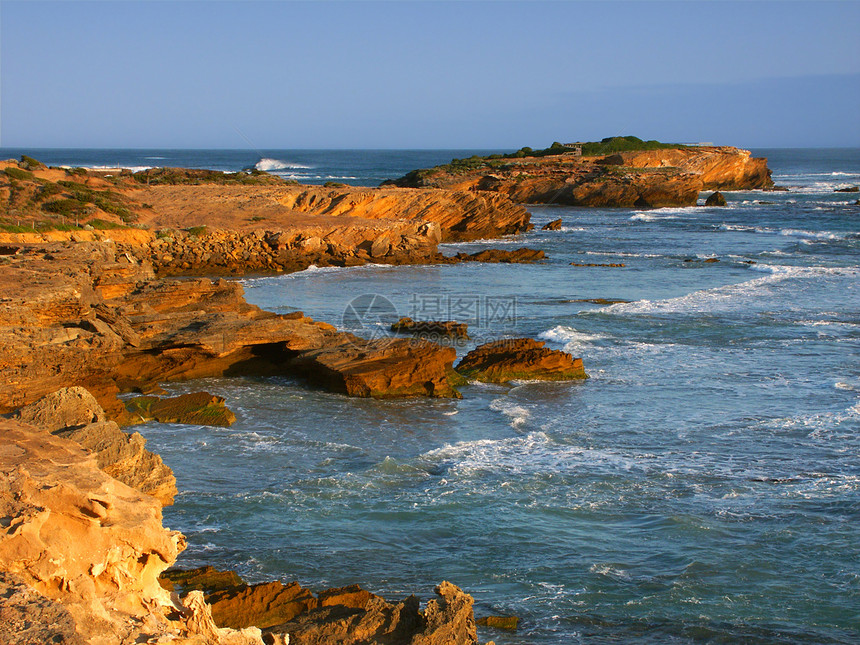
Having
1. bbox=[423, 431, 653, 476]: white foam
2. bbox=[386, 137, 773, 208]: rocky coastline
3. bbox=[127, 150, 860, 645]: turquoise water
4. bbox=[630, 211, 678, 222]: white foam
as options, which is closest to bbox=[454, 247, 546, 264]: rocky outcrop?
bbox=[127, 150, 860, 645]: turquoise water

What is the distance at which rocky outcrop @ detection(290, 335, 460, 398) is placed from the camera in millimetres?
13367

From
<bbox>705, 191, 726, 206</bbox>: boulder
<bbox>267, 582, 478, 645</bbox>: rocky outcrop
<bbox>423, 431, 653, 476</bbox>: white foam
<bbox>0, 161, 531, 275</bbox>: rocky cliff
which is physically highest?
<bbox>705, 191, 726, 206</bbox>: boulder

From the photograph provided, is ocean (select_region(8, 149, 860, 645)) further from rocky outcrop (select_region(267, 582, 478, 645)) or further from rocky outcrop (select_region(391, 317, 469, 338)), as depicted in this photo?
rocky outcrop (select_region(267, 582, 478, 645))

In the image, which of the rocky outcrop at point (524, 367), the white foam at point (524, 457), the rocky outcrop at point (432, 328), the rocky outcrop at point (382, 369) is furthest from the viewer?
the rocky outcrop at point (432, 328)

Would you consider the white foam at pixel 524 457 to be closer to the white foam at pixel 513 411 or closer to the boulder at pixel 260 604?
the white foam at pixel 513 411

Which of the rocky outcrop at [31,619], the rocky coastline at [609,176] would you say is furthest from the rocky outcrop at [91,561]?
the rocky coastline at [609,176]

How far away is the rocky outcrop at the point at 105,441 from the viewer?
6.29 m

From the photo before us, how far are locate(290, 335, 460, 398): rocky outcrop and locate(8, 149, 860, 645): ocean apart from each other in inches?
12.0

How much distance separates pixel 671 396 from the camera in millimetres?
13656

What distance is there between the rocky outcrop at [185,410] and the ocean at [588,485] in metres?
0.24

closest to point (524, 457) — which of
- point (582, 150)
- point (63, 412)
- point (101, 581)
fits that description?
point (63, 412)

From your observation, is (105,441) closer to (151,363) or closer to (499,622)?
(499,622)

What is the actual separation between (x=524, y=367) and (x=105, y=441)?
31.1 ft

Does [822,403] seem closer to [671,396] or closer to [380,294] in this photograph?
[671,396]
